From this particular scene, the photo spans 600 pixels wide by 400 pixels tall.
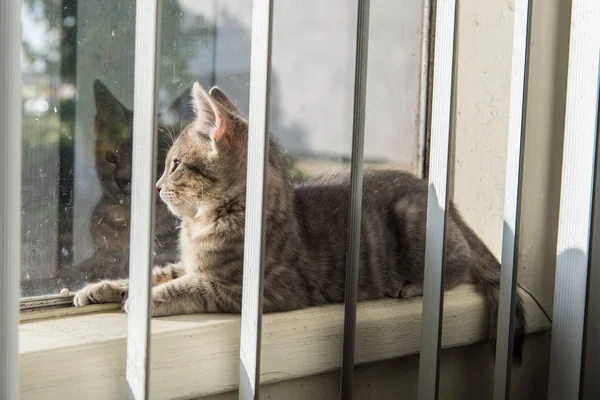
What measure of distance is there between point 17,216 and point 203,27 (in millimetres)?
663

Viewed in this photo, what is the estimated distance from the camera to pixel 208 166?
138cm

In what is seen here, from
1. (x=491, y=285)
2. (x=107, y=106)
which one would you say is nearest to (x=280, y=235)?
(x=107, y=106)

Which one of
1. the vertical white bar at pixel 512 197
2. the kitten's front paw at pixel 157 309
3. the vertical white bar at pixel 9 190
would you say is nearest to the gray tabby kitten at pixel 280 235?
the kitten's front paw at pixel 157 309

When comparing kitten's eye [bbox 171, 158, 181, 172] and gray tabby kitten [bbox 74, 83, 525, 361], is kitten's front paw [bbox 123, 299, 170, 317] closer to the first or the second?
gray tabby kitten [bbox 74, 83, 525, 361]

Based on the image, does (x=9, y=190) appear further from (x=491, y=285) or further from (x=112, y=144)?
(x=491, y=285)

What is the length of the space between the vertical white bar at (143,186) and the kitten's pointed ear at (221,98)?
1.35 feet

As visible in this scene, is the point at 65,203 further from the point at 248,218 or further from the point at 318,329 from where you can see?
the point at 318,329

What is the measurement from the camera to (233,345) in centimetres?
118

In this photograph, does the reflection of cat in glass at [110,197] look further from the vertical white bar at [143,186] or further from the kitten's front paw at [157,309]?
the vertical white bar at [143,186]

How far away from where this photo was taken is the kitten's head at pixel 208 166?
4.48 feet

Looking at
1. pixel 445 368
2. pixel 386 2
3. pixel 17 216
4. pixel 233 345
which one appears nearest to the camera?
pixel 17 216

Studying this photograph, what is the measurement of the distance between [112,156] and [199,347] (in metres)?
0.38

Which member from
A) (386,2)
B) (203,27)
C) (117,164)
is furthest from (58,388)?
(386,2)

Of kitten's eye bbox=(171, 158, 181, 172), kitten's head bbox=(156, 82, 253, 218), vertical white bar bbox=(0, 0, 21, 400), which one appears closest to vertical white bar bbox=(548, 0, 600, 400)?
kitten's head bbox=(156, 82, 253, 218)
